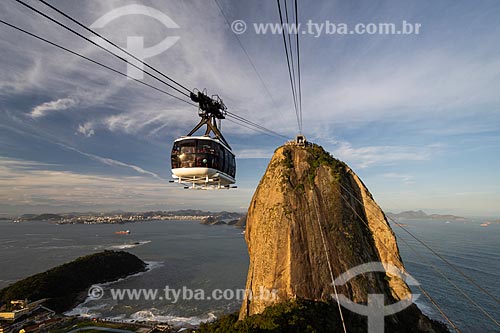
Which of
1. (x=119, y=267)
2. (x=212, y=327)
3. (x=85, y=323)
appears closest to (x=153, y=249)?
(x=119, y=267)

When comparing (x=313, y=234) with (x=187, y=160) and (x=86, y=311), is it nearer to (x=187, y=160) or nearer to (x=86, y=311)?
(x=187, y=160)

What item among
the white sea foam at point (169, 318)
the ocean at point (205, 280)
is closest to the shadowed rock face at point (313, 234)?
the ocean at point (205, 280)

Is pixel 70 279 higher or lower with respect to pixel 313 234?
lower

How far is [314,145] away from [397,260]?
18959 mm

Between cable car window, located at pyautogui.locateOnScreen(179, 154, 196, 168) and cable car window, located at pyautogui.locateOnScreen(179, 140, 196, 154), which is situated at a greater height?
cable car window, located at pyautogui.locateOnScreen(179, 140, 196, 154)

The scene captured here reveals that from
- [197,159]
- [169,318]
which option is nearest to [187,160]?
[197,159]

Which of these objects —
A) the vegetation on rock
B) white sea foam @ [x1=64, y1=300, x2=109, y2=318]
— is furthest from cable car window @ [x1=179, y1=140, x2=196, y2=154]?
the vegetation on rock

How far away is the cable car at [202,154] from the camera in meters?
17.6

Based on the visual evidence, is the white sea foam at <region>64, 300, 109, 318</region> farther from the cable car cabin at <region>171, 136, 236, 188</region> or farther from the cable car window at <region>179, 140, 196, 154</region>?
the cable car window at <region>179, 140, 196, 154</region>

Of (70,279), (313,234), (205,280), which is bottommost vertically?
(205,280)

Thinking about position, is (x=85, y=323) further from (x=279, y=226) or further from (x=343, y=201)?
(x=343, y=201)

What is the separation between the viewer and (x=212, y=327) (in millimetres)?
29547

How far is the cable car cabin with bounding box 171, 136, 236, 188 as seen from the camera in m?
17.5

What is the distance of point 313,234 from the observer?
28.5 metres
